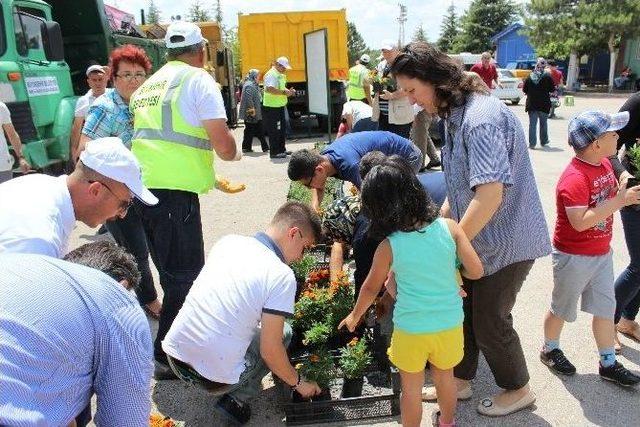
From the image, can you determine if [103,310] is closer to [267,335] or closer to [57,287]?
[57,287]

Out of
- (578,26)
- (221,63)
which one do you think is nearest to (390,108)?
(221,63)

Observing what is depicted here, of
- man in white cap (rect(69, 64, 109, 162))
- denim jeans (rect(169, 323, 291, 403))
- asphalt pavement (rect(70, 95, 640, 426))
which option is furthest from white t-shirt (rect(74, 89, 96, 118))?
denim jeans (rect(169, 323, 291, 403))

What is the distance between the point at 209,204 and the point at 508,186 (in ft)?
20.1

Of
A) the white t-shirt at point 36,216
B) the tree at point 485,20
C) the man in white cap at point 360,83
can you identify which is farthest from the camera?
the tree at point 485,20

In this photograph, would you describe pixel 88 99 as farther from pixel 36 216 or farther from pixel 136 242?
pixel 36 216

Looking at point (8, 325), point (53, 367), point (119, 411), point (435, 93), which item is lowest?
point (119, 411)

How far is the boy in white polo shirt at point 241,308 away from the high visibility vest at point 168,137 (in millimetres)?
583

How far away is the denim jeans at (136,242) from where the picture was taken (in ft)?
13.5

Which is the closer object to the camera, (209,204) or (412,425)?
(412,425)

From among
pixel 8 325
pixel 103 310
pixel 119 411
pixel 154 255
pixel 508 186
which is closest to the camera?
pixel 8 325

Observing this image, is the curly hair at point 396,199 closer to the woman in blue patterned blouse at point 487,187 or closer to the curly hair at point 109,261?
the woman in blue patterned blouse at point 487,187

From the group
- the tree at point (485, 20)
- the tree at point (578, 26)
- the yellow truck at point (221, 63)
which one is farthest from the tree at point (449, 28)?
the yellow truck at point (221, 63)

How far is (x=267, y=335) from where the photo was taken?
8.45 feet

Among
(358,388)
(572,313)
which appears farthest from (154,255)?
(572,313)
